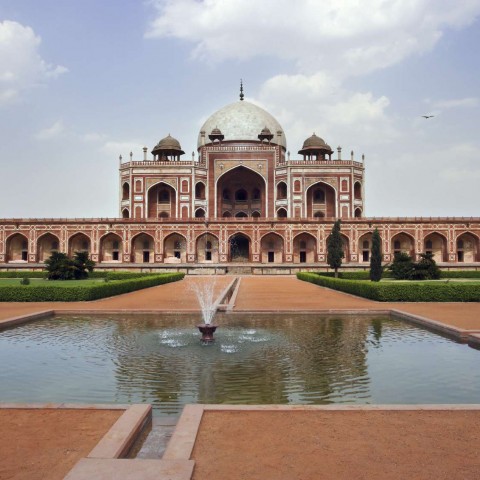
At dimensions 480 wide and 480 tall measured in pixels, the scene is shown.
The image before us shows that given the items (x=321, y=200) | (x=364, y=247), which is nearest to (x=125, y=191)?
(x=321, y=200)

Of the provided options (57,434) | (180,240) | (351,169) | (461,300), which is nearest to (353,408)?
(57,434)

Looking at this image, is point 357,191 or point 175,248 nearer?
point 175,248

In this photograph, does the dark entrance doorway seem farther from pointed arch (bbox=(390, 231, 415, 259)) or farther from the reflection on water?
the reflection on water

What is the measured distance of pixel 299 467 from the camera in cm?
336

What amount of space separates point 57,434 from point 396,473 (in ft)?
8.13

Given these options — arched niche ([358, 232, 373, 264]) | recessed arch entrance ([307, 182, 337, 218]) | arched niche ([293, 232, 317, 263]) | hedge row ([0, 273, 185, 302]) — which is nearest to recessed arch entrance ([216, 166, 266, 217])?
recessed arch entrance ([307, 182, 337, 218])

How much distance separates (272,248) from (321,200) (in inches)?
316

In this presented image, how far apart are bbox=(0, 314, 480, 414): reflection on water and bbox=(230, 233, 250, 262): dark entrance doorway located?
2798 cm

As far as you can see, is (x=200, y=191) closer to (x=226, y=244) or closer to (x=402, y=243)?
(x=226, y=244)

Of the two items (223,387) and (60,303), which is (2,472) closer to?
(223,387)

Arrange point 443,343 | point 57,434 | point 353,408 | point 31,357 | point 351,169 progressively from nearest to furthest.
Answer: point 57,434 → point 353,408 → point 31,357 → point 443,343 → point 351,169

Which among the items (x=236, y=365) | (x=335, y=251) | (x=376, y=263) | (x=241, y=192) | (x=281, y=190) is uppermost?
(x=241, y=192)

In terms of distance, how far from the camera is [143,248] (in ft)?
124

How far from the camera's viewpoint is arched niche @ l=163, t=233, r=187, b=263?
3684cm
